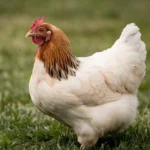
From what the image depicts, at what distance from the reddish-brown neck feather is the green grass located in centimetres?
81

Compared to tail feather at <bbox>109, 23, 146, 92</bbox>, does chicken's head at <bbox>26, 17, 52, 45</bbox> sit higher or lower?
higher

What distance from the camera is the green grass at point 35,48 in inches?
213

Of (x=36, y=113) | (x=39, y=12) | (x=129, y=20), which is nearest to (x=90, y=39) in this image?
(x=129, y=20)

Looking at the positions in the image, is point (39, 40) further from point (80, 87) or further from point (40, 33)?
point (80, 87)

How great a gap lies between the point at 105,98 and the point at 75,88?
1.36 feet

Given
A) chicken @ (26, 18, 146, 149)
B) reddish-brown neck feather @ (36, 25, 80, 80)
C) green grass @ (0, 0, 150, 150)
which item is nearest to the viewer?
chicken @ (26, 18, 146, 149)

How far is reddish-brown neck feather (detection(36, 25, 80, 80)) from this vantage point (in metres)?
4.96

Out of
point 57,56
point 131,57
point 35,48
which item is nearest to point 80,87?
point 57,56

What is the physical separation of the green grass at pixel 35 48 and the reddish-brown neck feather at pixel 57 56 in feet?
2.65

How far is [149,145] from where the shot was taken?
508 cm

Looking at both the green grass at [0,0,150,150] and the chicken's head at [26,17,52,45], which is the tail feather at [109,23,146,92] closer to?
the green grass at [0,0,150,150]

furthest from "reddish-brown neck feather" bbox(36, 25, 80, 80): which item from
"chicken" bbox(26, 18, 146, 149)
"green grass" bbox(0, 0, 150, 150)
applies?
"green grass" bbox(0, 0, 150, 150)

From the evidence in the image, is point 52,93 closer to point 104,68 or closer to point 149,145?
point 104,68

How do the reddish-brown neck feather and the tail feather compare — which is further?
the tail feather
